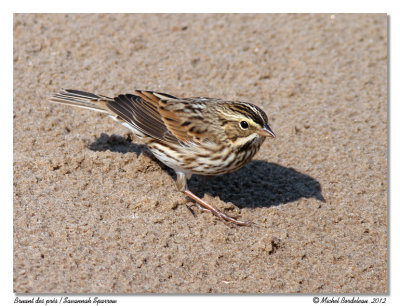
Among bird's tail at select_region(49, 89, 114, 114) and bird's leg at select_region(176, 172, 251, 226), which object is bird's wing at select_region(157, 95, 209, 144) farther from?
bird's tail at select_region(49, 89, 114, 114)

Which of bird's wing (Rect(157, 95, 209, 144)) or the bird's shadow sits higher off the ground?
bird's wing (Rect(157, 95, 209, 144))

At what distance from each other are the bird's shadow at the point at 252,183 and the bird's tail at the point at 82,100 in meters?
0.46

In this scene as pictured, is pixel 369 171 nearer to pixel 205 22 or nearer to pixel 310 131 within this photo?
pixel 310 131

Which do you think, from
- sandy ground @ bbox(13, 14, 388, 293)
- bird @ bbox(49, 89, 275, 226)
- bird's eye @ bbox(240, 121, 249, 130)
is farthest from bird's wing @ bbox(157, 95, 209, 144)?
sandy ground @ bbox(13, 14, 388, 293)

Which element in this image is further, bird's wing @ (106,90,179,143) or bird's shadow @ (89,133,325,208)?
bird's shadow @ (89,133,325,208)

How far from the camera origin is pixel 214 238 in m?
6.49

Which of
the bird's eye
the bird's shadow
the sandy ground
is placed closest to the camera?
the sandy ground

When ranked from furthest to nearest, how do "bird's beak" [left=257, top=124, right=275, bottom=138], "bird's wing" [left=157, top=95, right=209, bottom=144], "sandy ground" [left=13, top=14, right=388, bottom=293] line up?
1. "bird's wing" [left=157, top=95, right=209, bottom=144]
2. "bird's beak" [left=257, top=124, right=275, bottom=138]
3. "sandy ground" [left=13, top=14, right=388, bottom=293]

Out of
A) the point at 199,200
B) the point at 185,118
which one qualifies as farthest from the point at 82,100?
the point at 199,200

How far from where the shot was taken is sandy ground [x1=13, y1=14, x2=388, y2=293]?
6078mm

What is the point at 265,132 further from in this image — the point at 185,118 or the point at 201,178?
the point at 201,178

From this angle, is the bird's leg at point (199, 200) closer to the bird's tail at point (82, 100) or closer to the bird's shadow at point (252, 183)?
the bird's shadow at point (252, 183)

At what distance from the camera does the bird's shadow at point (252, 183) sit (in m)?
7.36

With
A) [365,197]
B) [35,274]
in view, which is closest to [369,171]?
[365,197]
